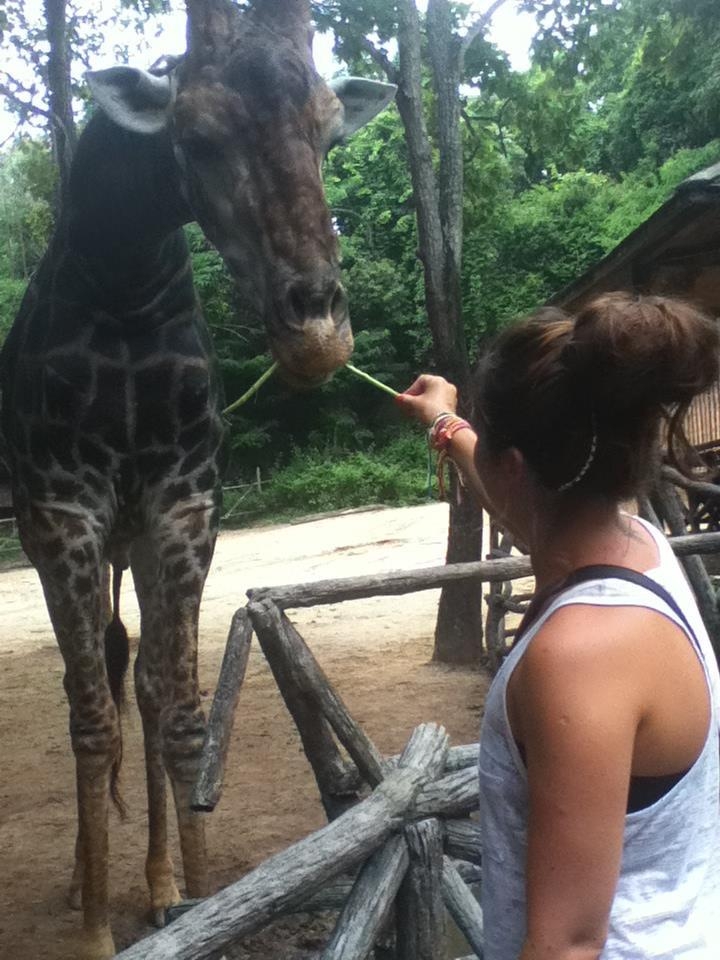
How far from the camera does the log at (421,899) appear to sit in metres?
2.30

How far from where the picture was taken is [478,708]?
6.39 meters

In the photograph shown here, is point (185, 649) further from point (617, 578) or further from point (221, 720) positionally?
point (617, 578)

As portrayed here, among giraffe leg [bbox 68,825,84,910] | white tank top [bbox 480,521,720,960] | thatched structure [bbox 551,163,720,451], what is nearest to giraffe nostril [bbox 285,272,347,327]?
white tank top [bbox 480,521,720,960]

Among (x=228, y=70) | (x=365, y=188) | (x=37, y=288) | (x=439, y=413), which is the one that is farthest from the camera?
(x=365, y=188)

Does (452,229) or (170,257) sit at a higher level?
(452,229)

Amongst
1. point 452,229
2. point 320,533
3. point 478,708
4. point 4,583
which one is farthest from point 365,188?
point 478,708

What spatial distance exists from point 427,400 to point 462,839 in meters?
1.02

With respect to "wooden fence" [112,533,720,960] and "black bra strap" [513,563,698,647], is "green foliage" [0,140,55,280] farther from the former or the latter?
"black bra strap" [513,563,698,647]

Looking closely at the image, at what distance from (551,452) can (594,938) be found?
0.52 metres

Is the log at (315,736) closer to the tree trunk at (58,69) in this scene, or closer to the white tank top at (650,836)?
the white tank top at (650,836)

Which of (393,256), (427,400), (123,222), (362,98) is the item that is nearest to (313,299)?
(427,400)

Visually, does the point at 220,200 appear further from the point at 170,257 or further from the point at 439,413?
the point at 439,413

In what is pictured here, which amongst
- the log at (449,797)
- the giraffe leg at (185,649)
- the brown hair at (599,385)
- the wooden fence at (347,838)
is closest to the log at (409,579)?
the wooden fence at (347,838)

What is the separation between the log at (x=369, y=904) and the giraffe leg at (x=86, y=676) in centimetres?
135
